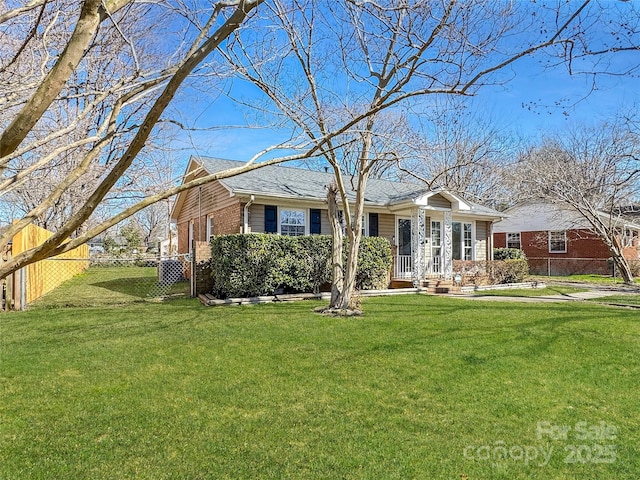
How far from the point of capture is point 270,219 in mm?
13289

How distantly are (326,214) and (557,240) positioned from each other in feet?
60.9

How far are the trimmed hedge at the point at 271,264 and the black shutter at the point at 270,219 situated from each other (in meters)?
1.38

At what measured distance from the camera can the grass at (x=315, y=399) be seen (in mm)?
2955

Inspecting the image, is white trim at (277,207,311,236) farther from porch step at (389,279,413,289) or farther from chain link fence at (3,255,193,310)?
porch step at (389,279,413,289)

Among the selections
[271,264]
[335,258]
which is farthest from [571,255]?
[271,264]

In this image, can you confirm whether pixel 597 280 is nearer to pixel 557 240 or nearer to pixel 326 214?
pixel 557 240

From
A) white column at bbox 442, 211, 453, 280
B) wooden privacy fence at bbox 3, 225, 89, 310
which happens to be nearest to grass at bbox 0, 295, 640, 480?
wooden privacy fence at bbox 3, 225, 89, 310

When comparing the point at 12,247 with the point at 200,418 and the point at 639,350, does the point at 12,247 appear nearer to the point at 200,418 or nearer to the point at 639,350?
the point at 200,418

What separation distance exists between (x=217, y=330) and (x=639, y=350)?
A: 6.59m

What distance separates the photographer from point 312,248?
40.5ft

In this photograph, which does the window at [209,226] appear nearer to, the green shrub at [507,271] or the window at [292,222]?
the window at [292,222]

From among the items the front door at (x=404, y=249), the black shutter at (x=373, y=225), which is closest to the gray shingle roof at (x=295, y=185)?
the black shutter at (x=373, y=225)

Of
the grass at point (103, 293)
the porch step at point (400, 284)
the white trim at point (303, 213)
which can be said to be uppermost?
the white trim at point (303, 213)

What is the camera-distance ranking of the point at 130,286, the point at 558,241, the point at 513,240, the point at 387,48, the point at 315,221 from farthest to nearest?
the point at 513,240
the point at 558,241
the point at 130,286
the point at 315,221
the point at 387,48
